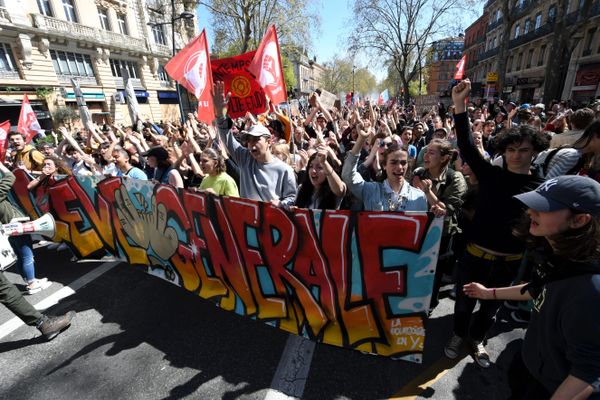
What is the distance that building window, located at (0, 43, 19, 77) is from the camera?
60.8ft

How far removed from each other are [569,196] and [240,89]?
5.46 metres

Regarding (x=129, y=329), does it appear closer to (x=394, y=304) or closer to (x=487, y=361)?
(x=394, y=304)

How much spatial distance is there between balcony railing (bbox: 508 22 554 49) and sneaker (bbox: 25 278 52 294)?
3670 centimetres

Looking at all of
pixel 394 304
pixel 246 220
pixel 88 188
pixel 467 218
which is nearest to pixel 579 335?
pixel 394 304

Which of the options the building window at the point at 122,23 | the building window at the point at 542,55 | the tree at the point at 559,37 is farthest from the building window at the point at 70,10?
the building window at the point at 542,55

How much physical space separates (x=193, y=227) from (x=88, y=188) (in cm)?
190

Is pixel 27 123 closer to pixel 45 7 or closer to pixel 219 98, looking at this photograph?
pixel 219 98

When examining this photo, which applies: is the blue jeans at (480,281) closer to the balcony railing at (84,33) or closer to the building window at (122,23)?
the balcony railing at (84,33)

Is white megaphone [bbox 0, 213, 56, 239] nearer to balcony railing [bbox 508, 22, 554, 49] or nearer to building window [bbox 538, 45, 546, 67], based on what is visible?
balcony railing [bbox 508, 22, 554, 49]

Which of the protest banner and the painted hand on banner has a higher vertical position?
the protest banner

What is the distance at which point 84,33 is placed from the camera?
76.1 ft

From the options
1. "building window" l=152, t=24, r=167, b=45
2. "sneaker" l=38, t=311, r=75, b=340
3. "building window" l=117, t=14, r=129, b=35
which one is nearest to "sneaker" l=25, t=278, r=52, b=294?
"sneaker" l=38, t=311, r=75, b=340

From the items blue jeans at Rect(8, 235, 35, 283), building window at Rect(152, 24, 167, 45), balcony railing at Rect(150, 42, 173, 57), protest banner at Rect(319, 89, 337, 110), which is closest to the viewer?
blue jeans at Rect(8, 235, 35, 283)

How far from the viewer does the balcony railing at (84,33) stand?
20250 millimetres
